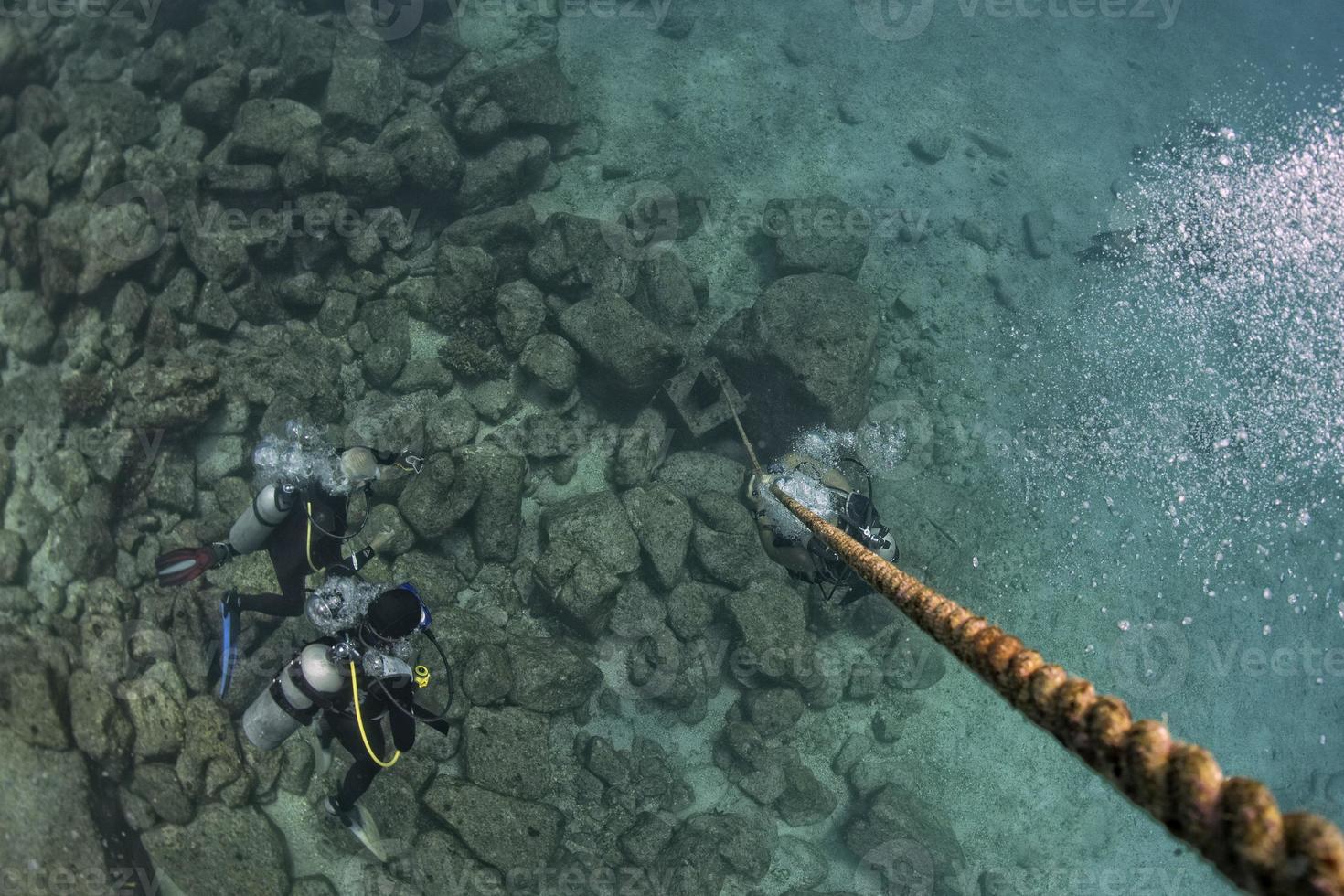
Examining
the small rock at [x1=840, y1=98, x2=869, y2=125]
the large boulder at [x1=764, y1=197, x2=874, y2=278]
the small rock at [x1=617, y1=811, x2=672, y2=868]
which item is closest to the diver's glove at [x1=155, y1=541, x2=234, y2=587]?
the small rock at [x1=617, y1=811, x2=672, y2=868]

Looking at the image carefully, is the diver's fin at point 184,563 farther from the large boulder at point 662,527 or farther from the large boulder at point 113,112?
the large boulder at point 113,112

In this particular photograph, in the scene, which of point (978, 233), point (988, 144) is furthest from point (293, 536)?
point (988, 144)

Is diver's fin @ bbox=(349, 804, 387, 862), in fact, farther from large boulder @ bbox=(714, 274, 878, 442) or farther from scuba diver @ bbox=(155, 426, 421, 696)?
large boulder @ bbox=(714, 274, 878, 442)

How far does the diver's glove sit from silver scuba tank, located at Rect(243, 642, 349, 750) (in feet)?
6.67

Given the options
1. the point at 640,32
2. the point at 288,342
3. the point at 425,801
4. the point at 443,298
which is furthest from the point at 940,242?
the point at 425,801

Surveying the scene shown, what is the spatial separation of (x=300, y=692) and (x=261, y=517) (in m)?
2.07

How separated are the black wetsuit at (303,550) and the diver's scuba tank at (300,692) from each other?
46.9 inches

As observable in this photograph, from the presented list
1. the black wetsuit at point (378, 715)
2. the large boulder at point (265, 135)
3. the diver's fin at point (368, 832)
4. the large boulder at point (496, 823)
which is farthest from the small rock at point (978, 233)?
the diver's fin at point (368, 832)

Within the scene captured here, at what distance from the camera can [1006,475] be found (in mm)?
12195

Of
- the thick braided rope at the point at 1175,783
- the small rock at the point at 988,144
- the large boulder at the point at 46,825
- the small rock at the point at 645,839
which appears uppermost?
the thick braided rope at the point at 1175,783

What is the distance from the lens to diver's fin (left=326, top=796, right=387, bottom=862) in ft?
23.2

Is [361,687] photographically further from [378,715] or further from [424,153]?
[424,153]

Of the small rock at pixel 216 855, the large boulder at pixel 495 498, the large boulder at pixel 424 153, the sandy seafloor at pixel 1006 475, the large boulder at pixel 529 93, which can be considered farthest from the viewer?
the large boulder at pixel 529 93

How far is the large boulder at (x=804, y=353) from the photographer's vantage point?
10352mm
